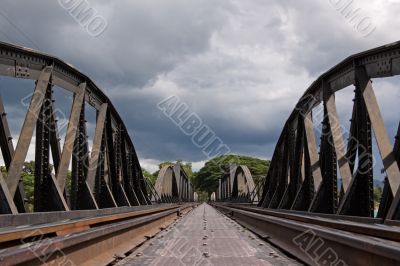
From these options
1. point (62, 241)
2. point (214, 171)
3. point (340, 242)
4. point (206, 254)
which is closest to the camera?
point (62, 241)

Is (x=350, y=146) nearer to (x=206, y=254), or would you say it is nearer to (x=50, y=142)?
(x=206, y=254)

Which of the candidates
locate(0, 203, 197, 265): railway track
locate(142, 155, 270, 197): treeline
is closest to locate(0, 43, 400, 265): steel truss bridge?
locate(0, 203, 197, 265): railway track

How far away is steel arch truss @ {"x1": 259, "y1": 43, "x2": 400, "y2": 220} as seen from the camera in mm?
10453

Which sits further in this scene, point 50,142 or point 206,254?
point 50,142

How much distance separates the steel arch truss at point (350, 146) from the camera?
10.5 m

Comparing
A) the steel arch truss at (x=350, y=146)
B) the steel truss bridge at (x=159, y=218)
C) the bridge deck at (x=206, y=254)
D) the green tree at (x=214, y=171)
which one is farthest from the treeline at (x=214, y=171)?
the bridge deck at (x=206, y=254)

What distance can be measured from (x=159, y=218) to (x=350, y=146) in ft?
23.7

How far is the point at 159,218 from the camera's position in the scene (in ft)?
54.2

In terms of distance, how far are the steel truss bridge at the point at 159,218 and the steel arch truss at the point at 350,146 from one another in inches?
1.1

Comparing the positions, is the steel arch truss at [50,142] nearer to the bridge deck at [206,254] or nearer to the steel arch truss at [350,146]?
the bridge deck at [206,254]

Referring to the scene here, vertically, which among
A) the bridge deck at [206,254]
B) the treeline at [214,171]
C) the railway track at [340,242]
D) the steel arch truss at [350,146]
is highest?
the treeline at [214,171]

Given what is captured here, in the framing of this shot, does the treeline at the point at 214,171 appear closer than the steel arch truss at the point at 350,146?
No

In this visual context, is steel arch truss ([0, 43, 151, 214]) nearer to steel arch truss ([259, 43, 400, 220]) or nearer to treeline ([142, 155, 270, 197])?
steel arch truss ([259, 43, 400, 220])

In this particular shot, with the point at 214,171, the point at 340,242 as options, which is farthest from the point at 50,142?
the point at 214,171
